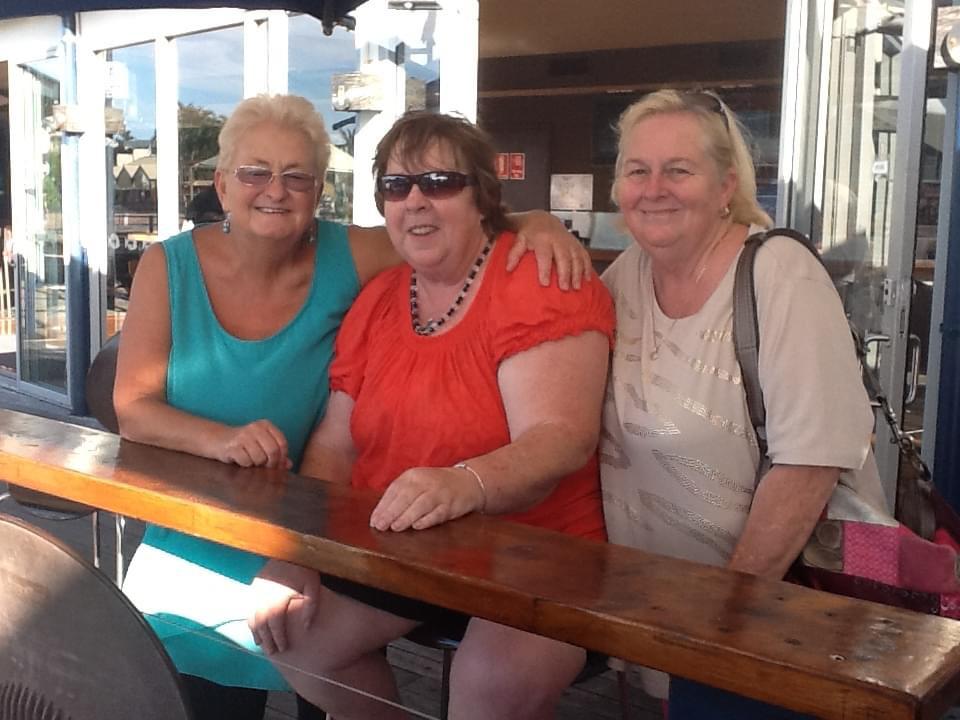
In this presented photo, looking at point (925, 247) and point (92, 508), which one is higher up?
point (925, 247)

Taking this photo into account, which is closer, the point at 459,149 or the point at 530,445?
the point at 530,445

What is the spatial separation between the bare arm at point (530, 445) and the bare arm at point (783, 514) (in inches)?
11.4

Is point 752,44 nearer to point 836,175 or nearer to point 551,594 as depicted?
point 836,175

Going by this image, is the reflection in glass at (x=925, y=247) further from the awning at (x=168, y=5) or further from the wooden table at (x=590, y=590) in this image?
the wooden table at (x=590, y=590)

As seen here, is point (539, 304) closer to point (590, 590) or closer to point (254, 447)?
point (254, 447)

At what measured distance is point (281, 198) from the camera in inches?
82.5

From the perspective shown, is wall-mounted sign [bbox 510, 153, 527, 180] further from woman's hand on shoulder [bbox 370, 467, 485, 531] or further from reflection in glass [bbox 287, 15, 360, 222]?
woman's hand on shoulder [bbox 370, 467, 485, 531]

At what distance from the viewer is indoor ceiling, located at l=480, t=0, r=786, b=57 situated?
7.71 m

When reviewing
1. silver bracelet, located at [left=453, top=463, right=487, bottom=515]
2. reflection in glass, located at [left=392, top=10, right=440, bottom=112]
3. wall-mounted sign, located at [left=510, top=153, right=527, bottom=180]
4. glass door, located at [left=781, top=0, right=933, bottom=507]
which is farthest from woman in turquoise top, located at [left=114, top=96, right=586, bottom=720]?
wall-mounted sign, located at [left=510, top=153, right=527, bottom=180]

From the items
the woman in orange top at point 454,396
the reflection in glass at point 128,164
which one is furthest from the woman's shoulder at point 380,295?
the reflection in glass at point 128,164

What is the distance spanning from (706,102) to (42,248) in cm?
748

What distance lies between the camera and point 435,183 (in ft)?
6.33

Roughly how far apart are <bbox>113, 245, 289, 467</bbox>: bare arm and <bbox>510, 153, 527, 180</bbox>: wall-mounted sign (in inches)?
328

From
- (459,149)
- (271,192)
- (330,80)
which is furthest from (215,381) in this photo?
(330,80)
